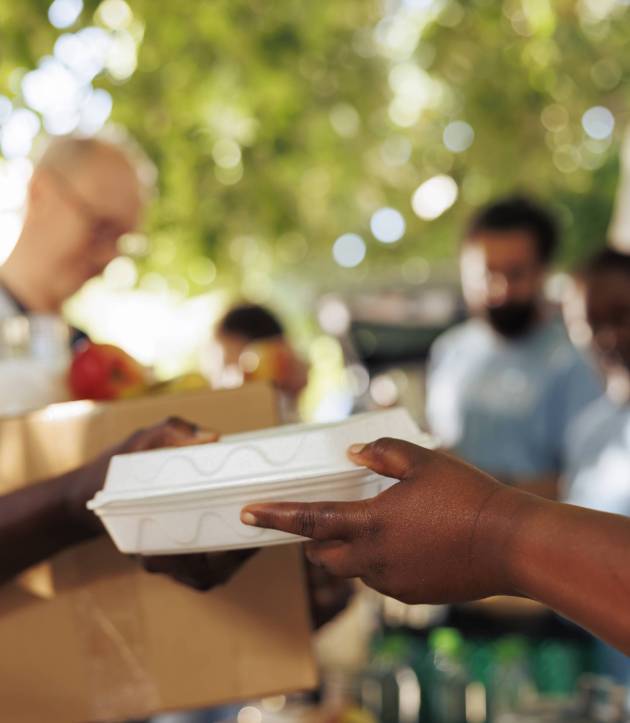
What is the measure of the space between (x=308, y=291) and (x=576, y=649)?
2.51 meters

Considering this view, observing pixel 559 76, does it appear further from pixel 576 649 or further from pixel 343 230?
pixel 576 649

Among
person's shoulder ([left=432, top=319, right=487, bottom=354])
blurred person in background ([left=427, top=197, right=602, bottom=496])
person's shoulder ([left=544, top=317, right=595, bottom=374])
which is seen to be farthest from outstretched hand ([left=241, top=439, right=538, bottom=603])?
person's shoulder ([left=432, top=319, right=487, bottom=354])

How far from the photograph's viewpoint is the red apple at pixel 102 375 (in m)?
1.37

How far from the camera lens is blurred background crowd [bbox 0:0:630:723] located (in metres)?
2.18

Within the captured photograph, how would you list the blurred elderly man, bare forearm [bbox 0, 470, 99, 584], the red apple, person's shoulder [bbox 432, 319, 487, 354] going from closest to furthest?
bare forearm [bbox 0, 470, 99, 584] < the red apple < the blurred elderly man < person's shoulder [bbox 432, 319, 487, 354]

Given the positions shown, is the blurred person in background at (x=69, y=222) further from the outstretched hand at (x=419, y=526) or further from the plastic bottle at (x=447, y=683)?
the plastic bottle at (x=447, y=683)

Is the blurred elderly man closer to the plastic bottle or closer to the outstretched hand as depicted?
the outstretched hand

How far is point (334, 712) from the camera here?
216cm

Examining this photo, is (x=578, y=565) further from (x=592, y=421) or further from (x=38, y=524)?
(x=592, y=421)

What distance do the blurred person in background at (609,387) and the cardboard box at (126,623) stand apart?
1.36 m

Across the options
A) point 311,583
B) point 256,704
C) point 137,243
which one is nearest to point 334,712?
point 256,704

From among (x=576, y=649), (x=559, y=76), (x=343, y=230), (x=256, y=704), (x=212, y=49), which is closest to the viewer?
(x=256, y=704)

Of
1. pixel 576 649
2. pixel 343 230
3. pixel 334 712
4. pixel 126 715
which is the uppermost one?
pixel 343 230

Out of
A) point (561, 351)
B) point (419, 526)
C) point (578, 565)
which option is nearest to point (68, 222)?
point (419, 526)
